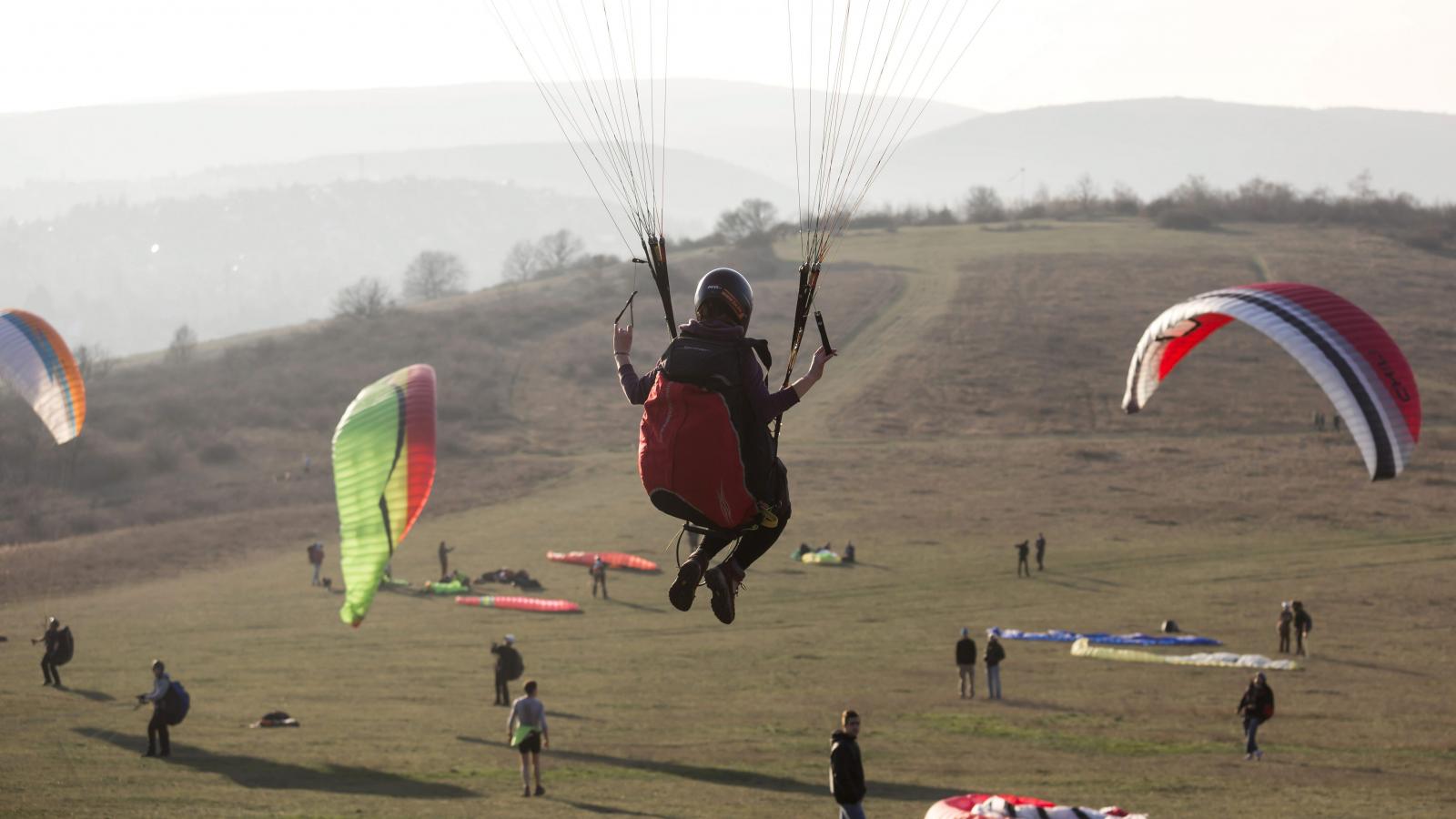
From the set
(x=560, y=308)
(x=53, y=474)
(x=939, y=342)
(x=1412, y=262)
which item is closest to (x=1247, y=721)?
(x=53, y=474)

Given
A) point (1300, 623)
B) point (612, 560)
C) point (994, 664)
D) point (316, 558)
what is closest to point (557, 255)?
point (612, 560)

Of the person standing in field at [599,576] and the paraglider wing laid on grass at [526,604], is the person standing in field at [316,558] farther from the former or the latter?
the person standing in field at [599,576]

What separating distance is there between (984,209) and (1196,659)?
308 feet

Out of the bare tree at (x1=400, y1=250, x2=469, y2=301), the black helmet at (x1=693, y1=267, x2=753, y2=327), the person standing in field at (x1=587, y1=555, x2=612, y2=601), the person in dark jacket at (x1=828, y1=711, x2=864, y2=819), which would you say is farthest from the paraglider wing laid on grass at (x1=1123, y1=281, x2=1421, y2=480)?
the bare tree at (x1=400, y1=250, x2=469, y2=301)

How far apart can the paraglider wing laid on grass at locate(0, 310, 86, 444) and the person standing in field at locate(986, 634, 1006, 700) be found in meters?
17.3

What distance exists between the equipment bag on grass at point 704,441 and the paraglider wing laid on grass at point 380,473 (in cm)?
1693

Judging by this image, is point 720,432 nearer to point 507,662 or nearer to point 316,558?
point 507,662

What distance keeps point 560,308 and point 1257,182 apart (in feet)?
197

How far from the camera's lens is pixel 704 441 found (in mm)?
7793

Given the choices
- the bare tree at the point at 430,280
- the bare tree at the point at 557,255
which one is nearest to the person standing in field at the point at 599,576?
the bare tree at the point at 557,255

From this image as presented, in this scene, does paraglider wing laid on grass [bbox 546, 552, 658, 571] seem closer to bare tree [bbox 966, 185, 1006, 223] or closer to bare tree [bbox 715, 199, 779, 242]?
bare tree [bbox 715, 199, 779, 242]

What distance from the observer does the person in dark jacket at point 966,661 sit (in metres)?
23.5

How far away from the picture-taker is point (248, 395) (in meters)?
68.5

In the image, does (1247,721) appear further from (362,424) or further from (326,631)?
(326,631)
